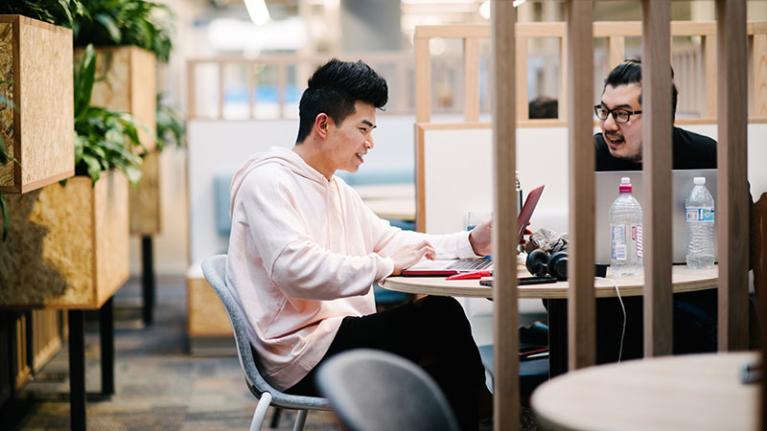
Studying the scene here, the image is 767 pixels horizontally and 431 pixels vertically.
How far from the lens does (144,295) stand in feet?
20.0

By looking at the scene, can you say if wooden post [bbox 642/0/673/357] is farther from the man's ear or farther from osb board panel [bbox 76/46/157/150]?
osb board panel [bbox 76/46/157/150]

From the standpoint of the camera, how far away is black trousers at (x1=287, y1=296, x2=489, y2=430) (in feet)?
8.28

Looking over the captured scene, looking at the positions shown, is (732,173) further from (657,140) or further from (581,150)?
(581,150)

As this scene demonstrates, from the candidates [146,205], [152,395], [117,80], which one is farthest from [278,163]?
[146,205]

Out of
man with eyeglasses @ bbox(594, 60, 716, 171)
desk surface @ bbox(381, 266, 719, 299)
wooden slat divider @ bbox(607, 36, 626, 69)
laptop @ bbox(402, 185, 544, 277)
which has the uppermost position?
wooden slat divider @ bbox(607, 36, 626, 69)

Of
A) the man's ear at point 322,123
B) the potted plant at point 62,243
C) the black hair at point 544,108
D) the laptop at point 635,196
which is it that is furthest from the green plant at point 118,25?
the laptop at point 635,196

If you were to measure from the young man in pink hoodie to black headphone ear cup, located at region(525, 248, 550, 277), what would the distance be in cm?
22

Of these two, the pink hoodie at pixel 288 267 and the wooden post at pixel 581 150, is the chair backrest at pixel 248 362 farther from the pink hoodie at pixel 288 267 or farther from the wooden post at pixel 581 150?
the wooden post at pixel 581 150

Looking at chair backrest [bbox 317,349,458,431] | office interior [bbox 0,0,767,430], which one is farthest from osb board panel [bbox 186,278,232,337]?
chair backrest [bbox 317,349,458,431]

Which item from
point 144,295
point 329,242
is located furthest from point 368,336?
point 144,295

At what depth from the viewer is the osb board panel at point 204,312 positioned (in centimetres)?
522

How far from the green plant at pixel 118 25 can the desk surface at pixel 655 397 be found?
325 cm

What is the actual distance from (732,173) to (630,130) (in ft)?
3.79

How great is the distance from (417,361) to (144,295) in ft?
12.6
